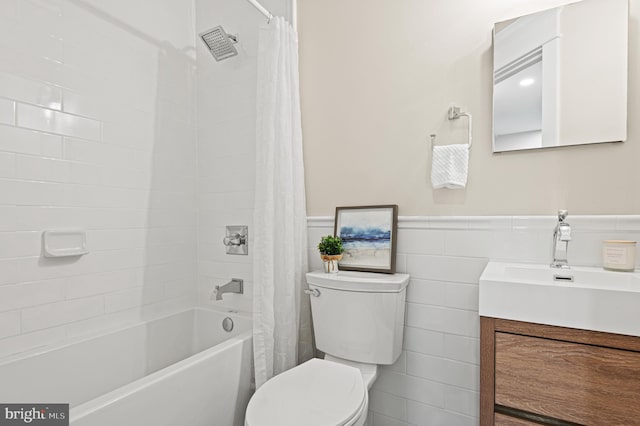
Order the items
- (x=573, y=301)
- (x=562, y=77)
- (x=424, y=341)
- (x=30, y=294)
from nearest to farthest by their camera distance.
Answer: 1. (x=573, y=301)
2. (x=562, y=77)
3. (x=30, y=294)
4. (x=424, y=341)

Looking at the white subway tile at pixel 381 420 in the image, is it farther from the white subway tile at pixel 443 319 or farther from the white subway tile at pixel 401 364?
the white subway tile at pixel 443 319

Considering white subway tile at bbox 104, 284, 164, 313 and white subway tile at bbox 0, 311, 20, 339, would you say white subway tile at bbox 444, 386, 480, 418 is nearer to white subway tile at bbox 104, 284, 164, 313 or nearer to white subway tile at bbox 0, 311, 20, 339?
white subway tile at bbox 104, 284, 164, 313

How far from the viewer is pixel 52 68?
150 centimetres

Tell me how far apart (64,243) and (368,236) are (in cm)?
137

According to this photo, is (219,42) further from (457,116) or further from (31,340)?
(31,340)

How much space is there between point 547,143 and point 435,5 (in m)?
0.78

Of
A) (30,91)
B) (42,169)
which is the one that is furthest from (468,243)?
(30,91)

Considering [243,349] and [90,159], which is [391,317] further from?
[90,159]

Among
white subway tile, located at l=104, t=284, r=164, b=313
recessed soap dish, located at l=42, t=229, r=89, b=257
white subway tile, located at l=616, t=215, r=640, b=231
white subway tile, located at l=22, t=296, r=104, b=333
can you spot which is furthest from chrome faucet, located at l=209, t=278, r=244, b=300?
white subway tile, located at l=616, t=215, r=640, b=231

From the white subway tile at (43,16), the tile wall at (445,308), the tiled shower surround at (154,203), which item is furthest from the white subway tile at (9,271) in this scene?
the tile wall at (445,308)

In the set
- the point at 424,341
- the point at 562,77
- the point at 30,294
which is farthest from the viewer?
the point at 424,341

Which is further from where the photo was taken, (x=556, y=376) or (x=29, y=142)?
(x=29, y=142)

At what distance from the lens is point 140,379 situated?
3.97ft

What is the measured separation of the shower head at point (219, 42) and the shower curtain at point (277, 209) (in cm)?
30
